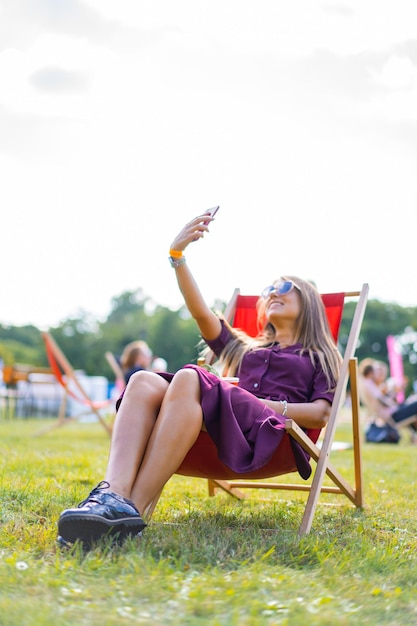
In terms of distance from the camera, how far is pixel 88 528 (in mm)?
2201

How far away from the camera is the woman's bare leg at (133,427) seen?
7.90 feet

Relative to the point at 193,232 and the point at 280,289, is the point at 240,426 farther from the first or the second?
the point at 280,289

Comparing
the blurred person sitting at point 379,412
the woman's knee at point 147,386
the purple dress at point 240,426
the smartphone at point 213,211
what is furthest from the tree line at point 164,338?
the woman's knee at point 147,386

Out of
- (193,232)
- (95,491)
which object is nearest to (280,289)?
(193,232)

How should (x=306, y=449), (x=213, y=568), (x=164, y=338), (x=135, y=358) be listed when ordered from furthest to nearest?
1. (x=164, y=338)
2. (x=135, y=358)
3. (x=306, y=449)
4. (x=213, y=568)

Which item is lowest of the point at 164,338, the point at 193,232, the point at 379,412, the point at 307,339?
the point at 379,412

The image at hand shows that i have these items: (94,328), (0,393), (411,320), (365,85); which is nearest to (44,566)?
(365,85)

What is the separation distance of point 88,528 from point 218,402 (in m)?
0.66

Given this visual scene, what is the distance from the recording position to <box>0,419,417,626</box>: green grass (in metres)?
1.70

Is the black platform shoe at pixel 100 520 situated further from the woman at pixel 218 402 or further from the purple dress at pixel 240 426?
the purple dress at pixel 240 426

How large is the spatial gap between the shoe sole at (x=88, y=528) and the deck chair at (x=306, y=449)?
1.64 feet

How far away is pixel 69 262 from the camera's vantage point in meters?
44.5

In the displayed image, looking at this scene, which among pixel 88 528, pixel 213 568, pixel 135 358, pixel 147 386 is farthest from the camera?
pixel 135 358

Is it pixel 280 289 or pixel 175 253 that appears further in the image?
pixel 280 289
